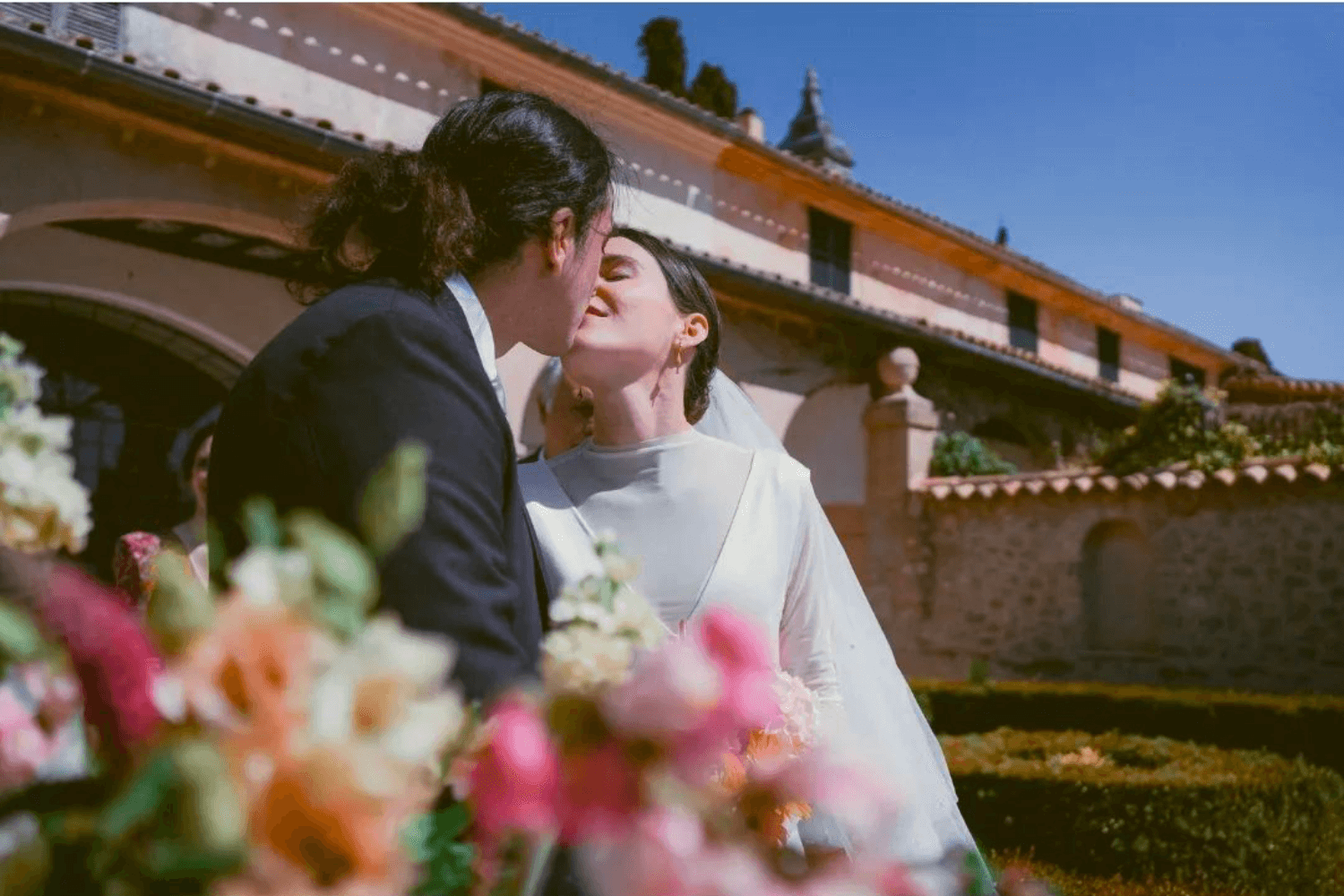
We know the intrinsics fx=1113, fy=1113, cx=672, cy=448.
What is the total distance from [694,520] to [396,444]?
131cm

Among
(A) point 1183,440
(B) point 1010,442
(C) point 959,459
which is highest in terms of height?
(B) point 1010,442

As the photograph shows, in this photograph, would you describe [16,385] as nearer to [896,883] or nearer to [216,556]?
[216,556]

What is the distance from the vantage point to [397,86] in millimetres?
11258

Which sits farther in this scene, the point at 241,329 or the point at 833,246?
the point at 833,246

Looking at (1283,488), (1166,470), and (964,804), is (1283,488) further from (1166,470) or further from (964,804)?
(964,804)

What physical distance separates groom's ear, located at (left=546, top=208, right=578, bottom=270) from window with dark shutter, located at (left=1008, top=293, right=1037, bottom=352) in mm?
18384

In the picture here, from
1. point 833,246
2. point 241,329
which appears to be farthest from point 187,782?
point 833,246

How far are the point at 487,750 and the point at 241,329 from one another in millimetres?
9119

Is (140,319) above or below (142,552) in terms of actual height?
above

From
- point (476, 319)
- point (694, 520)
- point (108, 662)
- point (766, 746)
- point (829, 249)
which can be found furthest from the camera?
point (829, 249)

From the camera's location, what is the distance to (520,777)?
2.02 feet

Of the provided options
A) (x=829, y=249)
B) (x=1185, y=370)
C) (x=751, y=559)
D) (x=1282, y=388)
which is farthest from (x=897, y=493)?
(x=1185, y=370)

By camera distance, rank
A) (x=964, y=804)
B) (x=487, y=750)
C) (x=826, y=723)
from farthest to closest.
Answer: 1. (x=964, y=804)
2. (x=826, y=723)
3. (x=487, y=750)

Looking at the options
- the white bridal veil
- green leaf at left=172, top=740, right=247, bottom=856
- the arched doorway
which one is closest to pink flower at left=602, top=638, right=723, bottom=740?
green leaf at left=172, top=740, right=247, bottom=856
